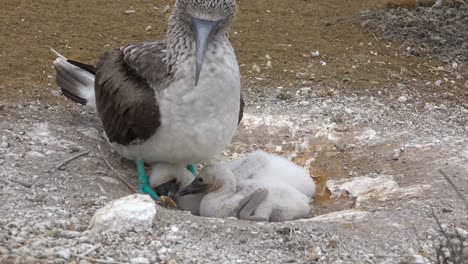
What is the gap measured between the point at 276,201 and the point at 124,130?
4.30 feet

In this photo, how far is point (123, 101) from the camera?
6270 mm

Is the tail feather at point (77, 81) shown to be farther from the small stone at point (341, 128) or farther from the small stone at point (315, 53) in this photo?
the small stone at point (315, 53)

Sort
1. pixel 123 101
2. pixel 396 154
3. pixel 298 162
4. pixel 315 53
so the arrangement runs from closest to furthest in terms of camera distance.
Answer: pixel 123 101
pixel 396 154
pixel 298 162
pixel 315 53

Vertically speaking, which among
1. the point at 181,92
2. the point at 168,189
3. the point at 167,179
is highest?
the point at 181,92

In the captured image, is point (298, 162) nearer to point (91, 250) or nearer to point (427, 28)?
point (91, 250)

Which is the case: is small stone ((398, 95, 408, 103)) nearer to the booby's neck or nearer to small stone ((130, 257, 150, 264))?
the booby's neck

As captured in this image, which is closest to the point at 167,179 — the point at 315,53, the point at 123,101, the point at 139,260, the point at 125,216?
the point at 123,101

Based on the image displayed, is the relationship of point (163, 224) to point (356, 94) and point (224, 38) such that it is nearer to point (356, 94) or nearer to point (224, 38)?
point (224, 38)

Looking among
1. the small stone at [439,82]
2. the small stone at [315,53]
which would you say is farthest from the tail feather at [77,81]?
the small stone at [439,82]

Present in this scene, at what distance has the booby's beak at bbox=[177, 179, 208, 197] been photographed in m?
6.52

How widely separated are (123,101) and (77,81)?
1.28 m

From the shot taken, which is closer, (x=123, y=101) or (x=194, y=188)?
(x=123, y=101)

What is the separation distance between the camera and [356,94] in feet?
28.0

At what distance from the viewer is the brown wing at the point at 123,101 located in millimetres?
6084
